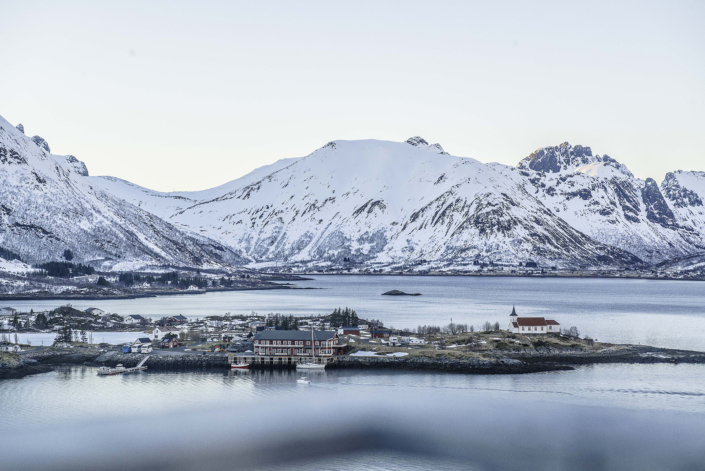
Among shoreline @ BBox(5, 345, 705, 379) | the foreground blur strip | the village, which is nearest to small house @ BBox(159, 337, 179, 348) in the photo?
the village

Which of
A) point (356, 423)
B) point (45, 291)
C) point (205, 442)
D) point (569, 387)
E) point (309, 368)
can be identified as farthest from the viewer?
point (45, 291)

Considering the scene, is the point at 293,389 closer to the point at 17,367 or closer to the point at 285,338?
the point at 285,338

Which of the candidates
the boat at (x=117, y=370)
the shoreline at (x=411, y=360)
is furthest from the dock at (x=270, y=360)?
the boat at (x=117, y=370)

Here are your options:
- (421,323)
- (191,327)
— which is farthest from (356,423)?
(421,323)

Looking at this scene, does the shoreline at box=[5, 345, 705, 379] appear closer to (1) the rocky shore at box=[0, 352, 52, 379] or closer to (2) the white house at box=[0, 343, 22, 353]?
(1) the rocky shore at box=[0, 352, 52, 379]

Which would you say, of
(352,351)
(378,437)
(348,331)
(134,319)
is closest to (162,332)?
(134,319)

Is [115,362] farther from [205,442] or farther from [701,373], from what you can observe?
[701,373]
